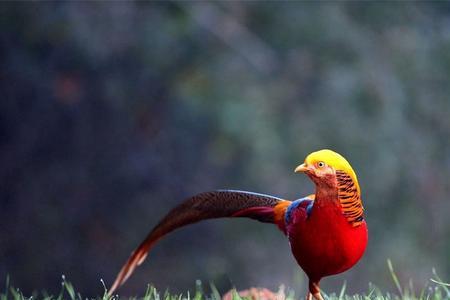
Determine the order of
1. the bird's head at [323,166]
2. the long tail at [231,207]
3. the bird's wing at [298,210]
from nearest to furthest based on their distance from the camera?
the bird's head at [323,166]
the bird's wing at [298,210]
the long tail at [231,207]

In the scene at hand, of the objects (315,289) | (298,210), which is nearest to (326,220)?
(298,210)

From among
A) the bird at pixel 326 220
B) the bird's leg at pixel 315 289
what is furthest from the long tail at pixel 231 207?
the bird's leg at pixel 315 289

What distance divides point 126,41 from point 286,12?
1.48m

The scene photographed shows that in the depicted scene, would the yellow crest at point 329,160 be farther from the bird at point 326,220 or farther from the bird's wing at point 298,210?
the bird's wing at point 298,210

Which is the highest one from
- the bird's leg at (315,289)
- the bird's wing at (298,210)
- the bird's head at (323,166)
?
the bird's head at (323,166)

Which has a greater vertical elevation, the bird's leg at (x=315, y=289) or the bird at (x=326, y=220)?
the bird at (x=326, y=220)

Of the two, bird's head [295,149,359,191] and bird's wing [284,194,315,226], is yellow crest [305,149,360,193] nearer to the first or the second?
bird's head [295,149,359,191]

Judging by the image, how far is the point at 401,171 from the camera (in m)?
9.02

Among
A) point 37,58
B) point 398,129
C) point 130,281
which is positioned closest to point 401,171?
point 398,129

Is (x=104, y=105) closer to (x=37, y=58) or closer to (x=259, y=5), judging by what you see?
(x=37, y=58)

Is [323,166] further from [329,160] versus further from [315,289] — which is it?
[315,289]

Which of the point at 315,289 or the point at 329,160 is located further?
the point at 315,289

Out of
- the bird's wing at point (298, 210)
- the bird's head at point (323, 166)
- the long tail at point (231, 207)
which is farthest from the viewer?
the long tail at point (231, 207)

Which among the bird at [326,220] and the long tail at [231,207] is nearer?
the bird at [326,220]
